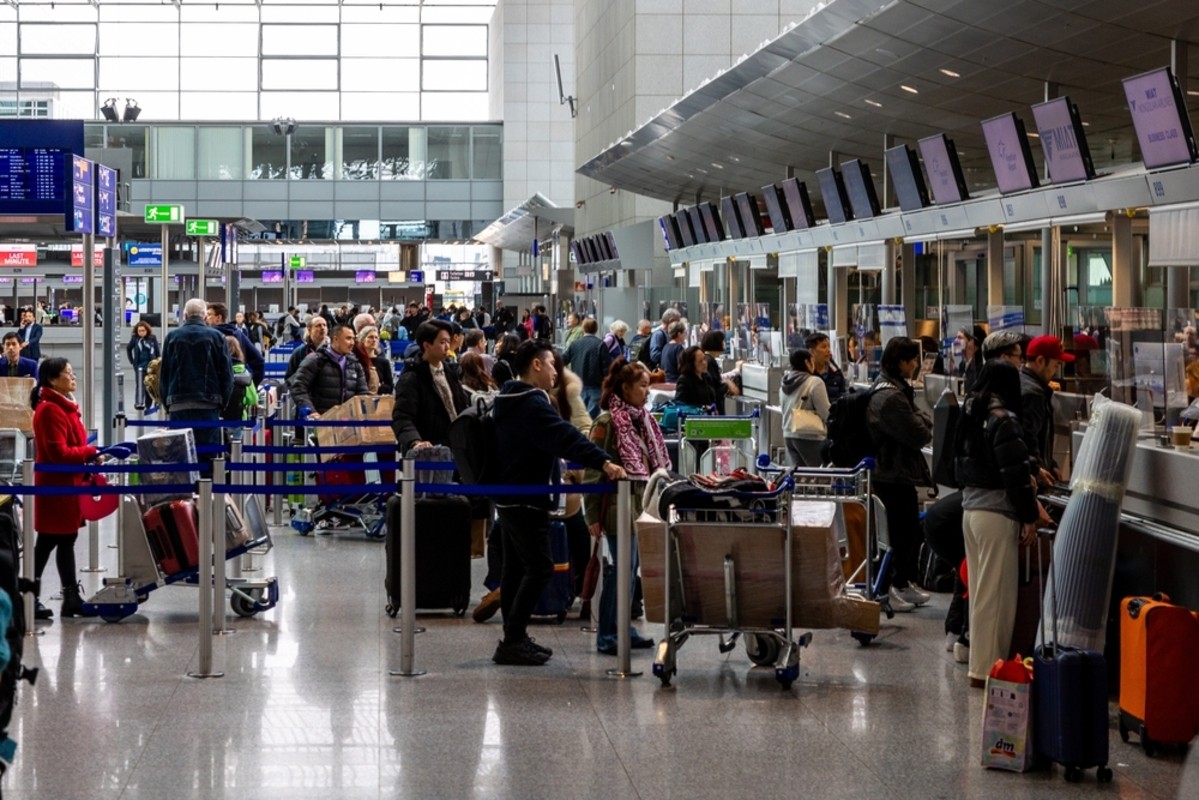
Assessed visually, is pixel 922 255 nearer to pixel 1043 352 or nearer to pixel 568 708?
pixel 1043 352

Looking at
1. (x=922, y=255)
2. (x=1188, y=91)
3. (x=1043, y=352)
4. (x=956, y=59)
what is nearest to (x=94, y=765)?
(x=1043, y=352)

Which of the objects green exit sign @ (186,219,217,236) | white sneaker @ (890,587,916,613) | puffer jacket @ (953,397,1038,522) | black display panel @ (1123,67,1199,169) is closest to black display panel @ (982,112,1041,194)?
black display panel @ (1123,67,1199,169)

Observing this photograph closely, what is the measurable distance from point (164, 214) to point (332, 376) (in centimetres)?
1457

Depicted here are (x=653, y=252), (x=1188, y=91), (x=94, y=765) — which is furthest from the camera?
(x=653, y=252)

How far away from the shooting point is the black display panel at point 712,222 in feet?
97.7

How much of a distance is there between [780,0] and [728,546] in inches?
1296

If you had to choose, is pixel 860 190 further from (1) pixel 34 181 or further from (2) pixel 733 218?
(1) pixel 34 181

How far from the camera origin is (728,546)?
7.77 meters

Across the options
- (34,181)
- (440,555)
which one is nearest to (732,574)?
(440,555)

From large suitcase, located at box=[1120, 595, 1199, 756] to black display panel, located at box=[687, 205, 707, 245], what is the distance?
24.2 metres

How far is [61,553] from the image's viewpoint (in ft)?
31.0

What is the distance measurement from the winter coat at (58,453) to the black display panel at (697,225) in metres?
21.8

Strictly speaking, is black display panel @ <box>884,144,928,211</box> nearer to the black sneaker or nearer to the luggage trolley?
the luggage trolley

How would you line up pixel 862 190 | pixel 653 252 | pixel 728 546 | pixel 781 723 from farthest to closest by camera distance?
pixel 653 252 → pixel 862 190 → pixel 728 546 → pixel 781 723
